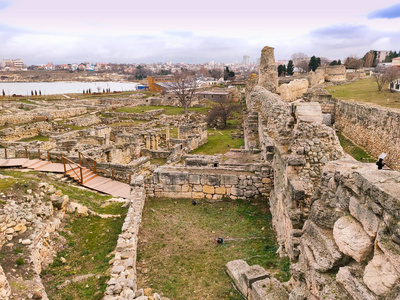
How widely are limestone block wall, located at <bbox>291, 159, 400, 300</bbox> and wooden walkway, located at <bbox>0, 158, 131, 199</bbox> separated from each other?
911 cm

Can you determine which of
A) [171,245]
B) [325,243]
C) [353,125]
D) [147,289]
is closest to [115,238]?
[171,245]

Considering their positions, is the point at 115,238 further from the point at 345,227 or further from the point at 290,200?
the point at 345,227

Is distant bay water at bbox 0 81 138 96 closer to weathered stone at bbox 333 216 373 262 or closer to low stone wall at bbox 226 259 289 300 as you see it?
low stone wall at bbox 226 259 289 300

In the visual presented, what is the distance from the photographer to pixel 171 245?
7102 mm

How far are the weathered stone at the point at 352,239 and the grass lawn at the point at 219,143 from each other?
54.0 ft

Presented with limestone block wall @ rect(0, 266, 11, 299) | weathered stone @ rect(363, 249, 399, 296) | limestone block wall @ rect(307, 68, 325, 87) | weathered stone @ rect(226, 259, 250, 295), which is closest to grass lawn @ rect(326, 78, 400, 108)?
limestone block wall @ rect(307, 68, 325, 87)

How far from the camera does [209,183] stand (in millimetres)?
9273

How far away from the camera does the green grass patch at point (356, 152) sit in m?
14.0

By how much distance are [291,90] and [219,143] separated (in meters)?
10.1

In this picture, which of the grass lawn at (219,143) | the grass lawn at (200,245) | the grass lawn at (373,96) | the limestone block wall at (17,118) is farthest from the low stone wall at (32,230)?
the limestone block wall at (17,118)

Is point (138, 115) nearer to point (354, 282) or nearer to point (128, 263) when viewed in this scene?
point (128, 263)

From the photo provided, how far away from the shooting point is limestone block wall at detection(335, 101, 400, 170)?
12.8m

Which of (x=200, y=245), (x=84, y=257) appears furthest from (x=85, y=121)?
(x=200, y=245)

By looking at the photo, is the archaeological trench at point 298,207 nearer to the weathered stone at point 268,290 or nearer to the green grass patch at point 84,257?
the weathered stone at point 268,290
